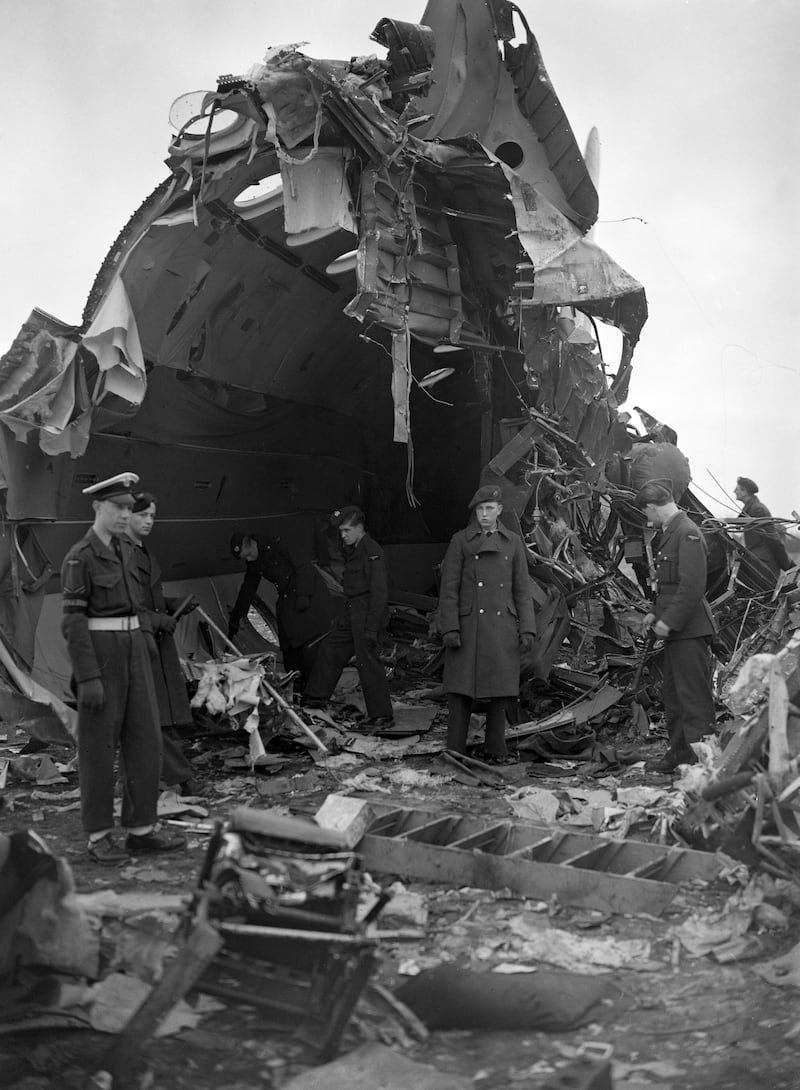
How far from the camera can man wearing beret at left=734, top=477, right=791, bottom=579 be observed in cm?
1085

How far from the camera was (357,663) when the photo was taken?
28.1 feet

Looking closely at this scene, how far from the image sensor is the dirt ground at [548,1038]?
3043mm

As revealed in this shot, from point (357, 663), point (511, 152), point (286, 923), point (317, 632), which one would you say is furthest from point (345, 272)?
point (286, 923)

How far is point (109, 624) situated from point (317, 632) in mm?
4228

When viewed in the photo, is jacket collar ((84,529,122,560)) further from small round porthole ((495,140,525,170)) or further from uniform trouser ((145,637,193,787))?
small round porthole ((495,140,525,170))

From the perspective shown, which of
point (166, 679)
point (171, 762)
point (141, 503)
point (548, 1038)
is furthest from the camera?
point (166, 679)

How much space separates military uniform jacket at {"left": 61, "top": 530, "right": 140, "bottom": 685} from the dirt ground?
2056mm

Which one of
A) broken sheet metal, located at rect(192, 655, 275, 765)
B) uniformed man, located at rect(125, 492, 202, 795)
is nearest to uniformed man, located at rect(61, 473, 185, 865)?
uniformed man, located at rect(125, 492, 202, 795)

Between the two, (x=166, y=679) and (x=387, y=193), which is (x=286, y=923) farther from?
(x=387, y=193)

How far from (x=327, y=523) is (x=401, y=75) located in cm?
461

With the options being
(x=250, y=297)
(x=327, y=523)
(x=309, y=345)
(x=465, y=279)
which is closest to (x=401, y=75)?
(x=465, y=279)

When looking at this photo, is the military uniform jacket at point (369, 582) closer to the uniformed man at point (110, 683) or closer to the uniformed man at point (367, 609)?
the uniformed man at point (367, 609)

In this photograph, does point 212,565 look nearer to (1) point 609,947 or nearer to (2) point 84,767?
(2) point 84,767

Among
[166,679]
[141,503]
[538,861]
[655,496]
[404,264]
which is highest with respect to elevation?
[404,264]
